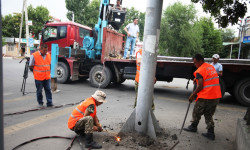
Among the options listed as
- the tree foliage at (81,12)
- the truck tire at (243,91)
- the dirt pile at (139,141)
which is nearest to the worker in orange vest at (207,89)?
the dirt pile at (139,141)

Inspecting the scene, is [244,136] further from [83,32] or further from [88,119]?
[83,32]

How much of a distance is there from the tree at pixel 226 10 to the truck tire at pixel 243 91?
246 cm

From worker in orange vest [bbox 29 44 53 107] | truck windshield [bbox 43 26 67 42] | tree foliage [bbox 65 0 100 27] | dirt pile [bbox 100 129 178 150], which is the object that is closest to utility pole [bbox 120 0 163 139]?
dirt pile [bbox 100 129 178 150]

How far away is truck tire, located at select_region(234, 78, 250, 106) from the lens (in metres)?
6.34

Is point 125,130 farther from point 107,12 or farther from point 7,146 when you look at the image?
point 107,12

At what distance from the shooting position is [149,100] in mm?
3314

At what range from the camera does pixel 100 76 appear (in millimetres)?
8133

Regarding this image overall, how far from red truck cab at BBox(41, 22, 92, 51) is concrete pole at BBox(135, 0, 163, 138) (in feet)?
19.0

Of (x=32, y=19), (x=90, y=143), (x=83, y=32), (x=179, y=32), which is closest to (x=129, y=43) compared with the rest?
(x=83, y=32)

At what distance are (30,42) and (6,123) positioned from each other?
18129 mm

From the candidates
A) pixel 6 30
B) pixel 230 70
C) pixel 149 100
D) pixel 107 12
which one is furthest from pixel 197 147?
pixel 6 30

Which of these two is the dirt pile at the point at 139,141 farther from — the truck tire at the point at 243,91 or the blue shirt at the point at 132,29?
the blue shirt at the point at 132,29

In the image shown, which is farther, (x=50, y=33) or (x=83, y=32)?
(x=83, y=32)

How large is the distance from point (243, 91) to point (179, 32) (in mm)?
21792
